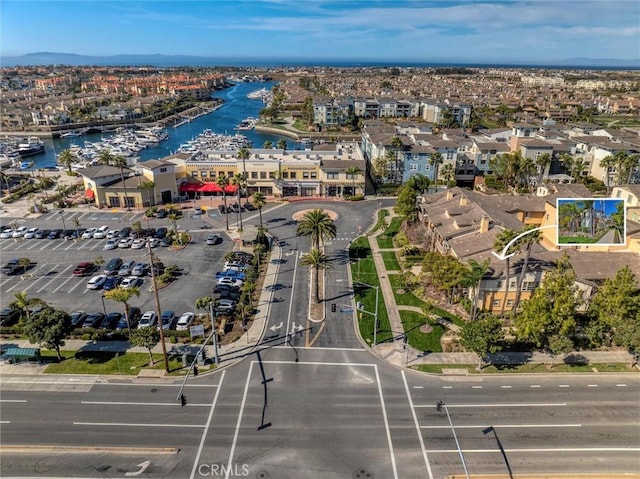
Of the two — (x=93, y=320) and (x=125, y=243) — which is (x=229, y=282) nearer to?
(x=93, y=320)

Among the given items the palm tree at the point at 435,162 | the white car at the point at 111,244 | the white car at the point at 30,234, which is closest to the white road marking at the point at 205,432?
the white car at the point at 111,244

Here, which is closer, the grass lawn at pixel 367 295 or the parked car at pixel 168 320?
the grass lawn at pixel 367 295

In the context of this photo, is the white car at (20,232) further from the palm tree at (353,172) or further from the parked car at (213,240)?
the palm tree at (353,172)

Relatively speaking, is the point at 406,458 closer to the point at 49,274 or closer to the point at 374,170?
the point at 49,274

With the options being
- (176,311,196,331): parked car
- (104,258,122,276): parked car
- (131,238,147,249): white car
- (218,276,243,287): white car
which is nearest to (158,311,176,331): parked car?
(176,311,196,331): parked car

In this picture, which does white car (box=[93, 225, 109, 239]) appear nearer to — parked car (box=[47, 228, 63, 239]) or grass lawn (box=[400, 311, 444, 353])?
parked car (box=[47, 228, 63, 239])

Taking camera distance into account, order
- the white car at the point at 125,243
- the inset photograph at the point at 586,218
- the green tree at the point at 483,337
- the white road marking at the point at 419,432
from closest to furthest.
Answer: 1. the inset photograph at the point at 586,218
2. the white road marking at the point at 419,432
3. the green tree at the point at 483,337
4. the white car at the point at 125,243
